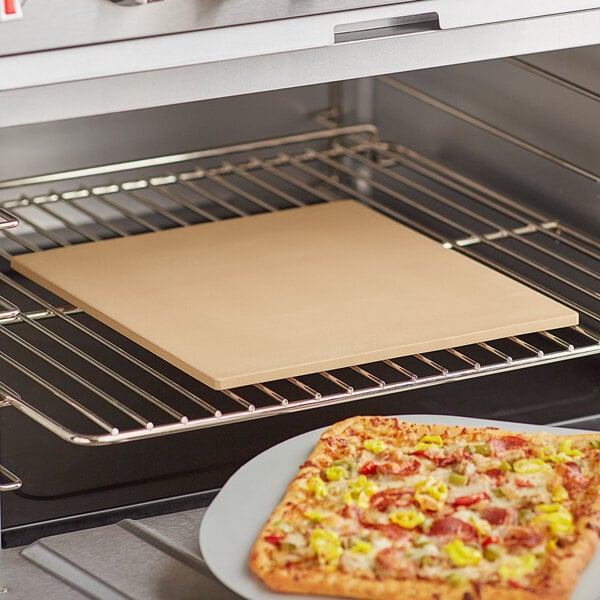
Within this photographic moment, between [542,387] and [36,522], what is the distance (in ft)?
1.72

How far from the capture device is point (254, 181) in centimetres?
178

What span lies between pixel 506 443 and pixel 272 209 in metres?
0.68

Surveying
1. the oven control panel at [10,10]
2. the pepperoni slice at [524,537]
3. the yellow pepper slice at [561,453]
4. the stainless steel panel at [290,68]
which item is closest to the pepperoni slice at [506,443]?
the yellow pepper slice at [561,453]

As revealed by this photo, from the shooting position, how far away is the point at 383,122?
1.94 metres

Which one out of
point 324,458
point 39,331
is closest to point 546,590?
point 324,458

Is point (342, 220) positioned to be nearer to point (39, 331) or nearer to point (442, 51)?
point (39, 331)

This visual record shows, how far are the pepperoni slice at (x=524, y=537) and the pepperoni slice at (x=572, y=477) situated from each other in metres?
0.07

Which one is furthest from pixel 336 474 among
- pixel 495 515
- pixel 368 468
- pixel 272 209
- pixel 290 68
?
pixel 272 209

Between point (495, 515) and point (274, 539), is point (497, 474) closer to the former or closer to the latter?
point (495, 515)

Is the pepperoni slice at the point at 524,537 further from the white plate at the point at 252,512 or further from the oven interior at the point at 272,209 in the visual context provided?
the oven interior at the point at 272,209

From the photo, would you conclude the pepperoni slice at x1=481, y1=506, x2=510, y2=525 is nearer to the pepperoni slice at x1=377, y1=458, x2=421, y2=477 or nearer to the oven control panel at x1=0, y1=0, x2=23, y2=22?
the pepperoni slice at x1=377, y1=458, x2=421, y2=477

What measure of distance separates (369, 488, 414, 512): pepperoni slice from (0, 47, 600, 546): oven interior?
0.46ft

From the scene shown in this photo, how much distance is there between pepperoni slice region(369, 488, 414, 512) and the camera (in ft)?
3.49

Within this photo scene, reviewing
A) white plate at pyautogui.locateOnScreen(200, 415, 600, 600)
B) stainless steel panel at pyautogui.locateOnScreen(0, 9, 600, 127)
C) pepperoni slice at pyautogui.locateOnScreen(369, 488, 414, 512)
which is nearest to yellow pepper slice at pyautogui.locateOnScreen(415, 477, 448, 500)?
pepperoni slice at pyautogui.locateOnScreen(369, 488, 414, 512)
